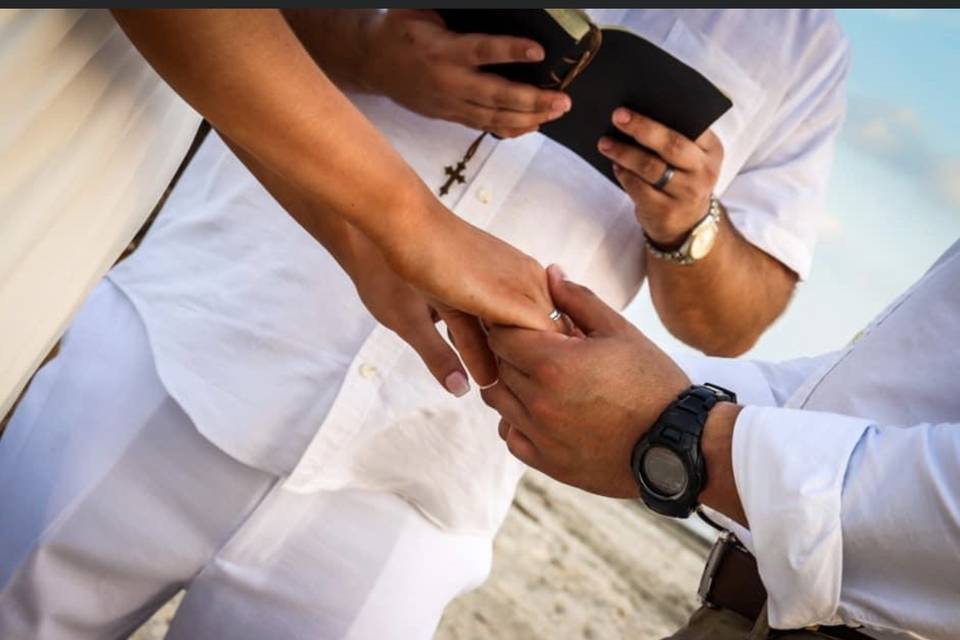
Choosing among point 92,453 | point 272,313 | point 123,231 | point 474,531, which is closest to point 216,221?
point 272,313

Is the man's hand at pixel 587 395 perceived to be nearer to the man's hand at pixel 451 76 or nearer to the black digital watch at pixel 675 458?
the black digital watch at pixel 675 458

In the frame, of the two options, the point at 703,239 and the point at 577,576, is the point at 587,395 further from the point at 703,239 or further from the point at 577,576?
the point at 577,576

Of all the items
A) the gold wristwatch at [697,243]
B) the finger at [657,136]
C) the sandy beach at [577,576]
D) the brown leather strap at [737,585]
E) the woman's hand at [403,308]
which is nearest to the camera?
the brown leather strap at [737,585]

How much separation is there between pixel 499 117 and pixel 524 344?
33 centimetres

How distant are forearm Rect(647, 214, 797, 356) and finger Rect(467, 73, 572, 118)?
0.32 metres

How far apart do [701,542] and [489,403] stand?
2.89 meters

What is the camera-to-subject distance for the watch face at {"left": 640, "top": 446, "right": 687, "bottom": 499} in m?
1.14

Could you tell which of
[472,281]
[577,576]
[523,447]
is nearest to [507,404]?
[523,447]

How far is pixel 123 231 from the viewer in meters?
1.11

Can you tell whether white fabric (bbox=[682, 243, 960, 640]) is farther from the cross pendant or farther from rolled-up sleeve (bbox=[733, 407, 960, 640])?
the cross pendant

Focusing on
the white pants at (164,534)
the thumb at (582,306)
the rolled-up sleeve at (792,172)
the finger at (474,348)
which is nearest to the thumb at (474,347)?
the finger at (474,348)

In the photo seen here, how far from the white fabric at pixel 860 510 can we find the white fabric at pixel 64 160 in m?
0.65

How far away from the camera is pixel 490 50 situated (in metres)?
1.38

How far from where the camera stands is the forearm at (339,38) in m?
1.54
